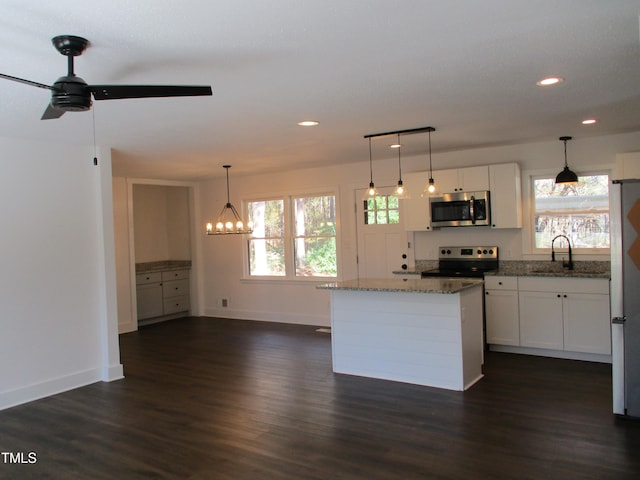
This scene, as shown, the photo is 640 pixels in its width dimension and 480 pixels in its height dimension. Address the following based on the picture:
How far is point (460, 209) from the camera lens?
5996 mm

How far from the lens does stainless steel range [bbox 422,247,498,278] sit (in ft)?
19.4

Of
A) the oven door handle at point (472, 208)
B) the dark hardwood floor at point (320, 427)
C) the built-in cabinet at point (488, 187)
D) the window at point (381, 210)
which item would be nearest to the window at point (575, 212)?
the built-in cabinet at point (488, 187)

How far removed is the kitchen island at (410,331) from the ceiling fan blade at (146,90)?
2.72 m

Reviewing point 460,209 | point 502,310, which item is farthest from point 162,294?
point 502,310

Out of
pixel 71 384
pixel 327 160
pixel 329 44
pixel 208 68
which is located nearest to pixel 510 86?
pixel 329 44

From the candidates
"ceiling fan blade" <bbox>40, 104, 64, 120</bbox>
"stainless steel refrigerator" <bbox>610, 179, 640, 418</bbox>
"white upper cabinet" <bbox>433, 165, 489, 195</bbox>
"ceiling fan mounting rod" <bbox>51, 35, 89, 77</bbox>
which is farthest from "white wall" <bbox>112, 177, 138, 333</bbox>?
"stainless steel refrigerator" <bbox>610, 179, 640, 418</bbox>

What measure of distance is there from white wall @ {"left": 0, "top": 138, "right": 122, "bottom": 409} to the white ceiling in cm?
37

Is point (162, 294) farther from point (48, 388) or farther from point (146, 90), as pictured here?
point (146, 90)

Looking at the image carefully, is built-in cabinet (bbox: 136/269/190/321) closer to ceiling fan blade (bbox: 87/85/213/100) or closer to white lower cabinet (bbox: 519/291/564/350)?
white lower cabinet (bbox: 519/291/564/350)

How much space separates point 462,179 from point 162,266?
5.14m

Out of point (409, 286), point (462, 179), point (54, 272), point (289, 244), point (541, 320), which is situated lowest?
point (541, 320)

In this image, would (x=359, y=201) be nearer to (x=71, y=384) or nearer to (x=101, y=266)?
(x=101, y=266)

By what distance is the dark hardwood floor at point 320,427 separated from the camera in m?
3.01

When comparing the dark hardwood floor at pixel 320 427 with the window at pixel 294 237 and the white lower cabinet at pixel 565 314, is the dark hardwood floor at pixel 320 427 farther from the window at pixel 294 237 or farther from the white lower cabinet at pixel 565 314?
the window at pixel 294 237
